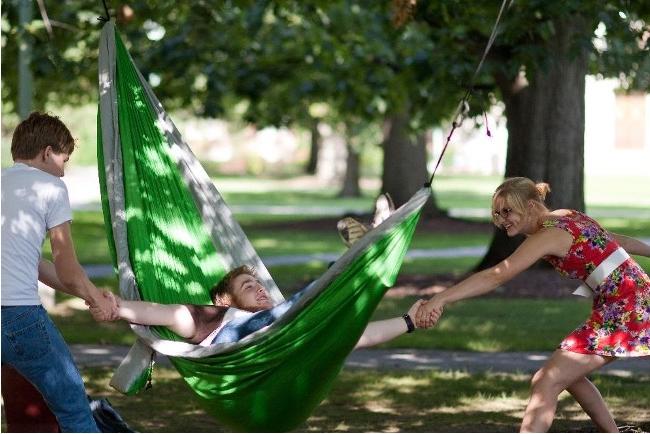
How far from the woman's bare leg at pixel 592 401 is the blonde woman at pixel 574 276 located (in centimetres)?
14

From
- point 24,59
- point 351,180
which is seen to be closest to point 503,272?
point 24,59

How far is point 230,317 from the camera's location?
5.29 meters

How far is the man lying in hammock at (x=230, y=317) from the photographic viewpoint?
16.7ft

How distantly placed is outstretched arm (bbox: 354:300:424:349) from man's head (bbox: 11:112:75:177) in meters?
1.30

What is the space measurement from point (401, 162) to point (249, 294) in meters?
17.5

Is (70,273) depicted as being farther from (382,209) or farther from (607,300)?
(607,300)

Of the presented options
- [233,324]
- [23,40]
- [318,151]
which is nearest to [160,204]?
[233,324]

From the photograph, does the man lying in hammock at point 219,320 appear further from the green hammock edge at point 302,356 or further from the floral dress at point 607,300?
the floral dress at point 607,300

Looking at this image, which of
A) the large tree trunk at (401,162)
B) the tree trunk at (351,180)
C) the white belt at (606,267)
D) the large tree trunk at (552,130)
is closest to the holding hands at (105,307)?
the white belt at (606,267)

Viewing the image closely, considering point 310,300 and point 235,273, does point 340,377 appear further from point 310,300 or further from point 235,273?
point 310,300

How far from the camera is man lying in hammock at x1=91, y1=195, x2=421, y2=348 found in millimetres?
5086

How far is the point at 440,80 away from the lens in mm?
12977

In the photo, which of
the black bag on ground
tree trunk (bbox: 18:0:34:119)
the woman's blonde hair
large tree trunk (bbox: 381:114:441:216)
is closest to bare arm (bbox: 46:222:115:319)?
the black bag on ground

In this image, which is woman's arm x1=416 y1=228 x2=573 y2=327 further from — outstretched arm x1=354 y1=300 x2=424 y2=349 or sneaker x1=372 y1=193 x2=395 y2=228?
sneaker x1=372 y1=193 x2=395 y2=228
